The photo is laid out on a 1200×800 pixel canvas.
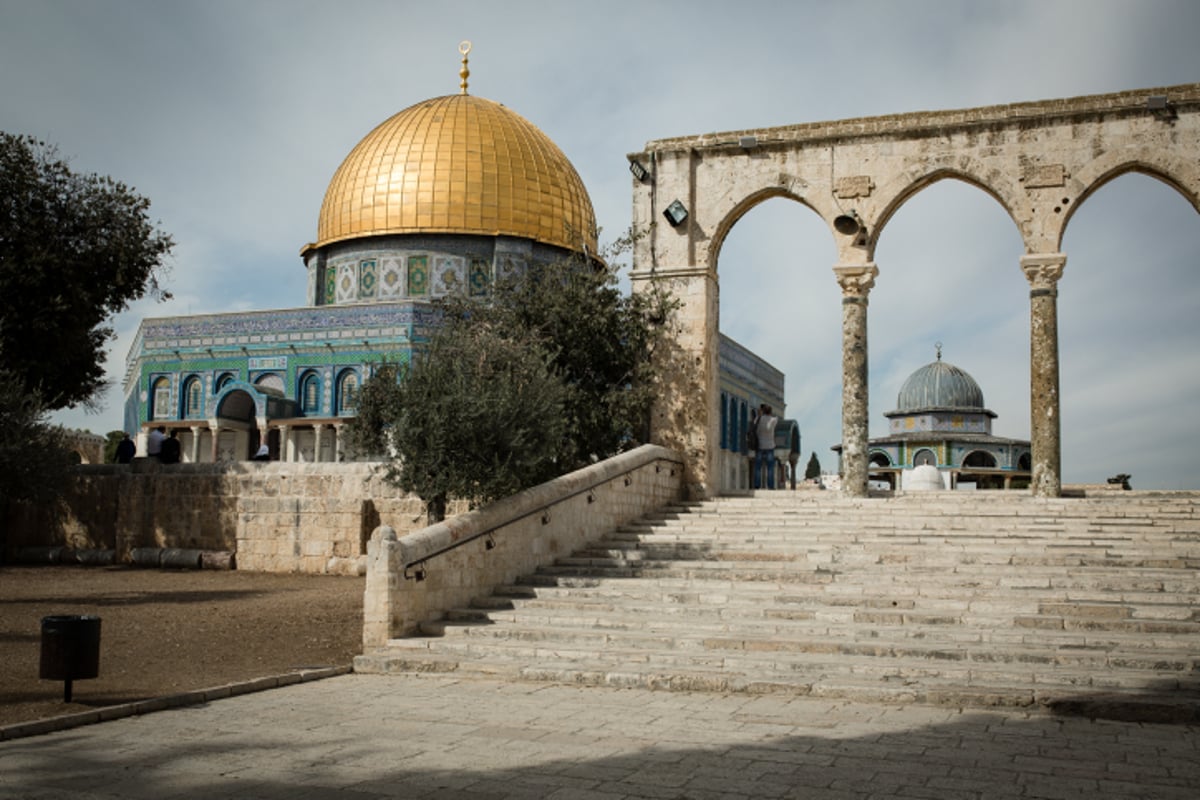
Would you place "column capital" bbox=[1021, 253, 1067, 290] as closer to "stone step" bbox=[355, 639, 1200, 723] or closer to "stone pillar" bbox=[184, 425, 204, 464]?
"stone step" bbox=[355, 639, 1200, 723]

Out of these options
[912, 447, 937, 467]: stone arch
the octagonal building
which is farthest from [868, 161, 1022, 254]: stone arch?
[912, 447, 937, 467]: stone arch

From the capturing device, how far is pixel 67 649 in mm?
6754

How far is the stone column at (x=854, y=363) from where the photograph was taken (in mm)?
14273

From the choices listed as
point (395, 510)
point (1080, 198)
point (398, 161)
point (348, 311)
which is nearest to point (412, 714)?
point (395, 510)

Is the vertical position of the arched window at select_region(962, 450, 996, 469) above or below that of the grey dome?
below

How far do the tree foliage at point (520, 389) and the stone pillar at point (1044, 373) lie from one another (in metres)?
5.01

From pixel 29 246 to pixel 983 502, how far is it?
1445 centimetres

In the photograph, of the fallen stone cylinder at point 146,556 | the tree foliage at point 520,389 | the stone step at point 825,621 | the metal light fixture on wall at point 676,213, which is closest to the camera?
the stone step at point 825,621

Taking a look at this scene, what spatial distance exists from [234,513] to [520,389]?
18.9ft

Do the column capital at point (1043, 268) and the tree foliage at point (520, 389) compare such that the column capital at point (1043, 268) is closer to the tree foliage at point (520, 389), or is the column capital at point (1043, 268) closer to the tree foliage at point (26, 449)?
the tree foliage at point (520, 389)

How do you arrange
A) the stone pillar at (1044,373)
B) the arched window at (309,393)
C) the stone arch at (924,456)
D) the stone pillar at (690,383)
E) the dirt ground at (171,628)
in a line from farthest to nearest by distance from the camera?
the stone arch at (924,456) < the arched window at (309,393) < the stone pillar at (690,383) < the stone pillar at (1044,373) < the dirt ground at (171,628)

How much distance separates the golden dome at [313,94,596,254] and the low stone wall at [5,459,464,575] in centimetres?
1869

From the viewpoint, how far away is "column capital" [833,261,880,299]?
47.9ft

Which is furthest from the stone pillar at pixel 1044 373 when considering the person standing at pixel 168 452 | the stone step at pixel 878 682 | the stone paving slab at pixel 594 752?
the person standing at pixel 168 452
